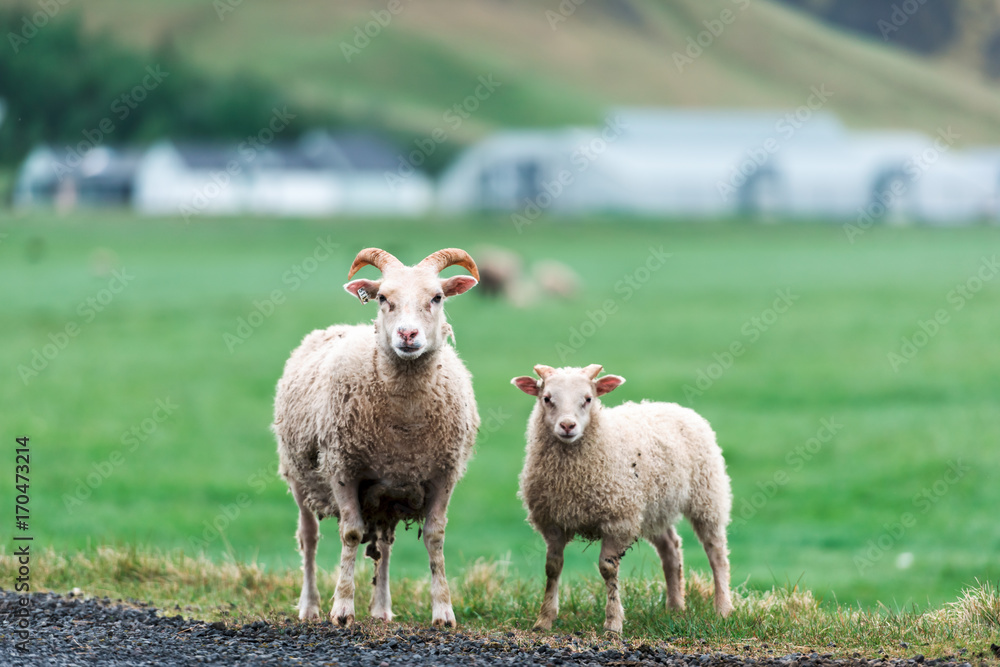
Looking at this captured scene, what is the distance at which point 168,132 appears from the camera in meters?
161

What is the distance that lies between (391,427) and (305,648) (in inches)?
73.1

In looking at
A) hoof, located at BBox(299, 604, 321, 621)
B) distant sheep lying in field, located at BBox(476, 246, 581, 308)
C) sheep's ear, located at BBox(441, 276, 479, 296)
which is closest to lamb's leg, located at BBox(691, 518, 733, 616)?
sheep's ear, located at BBox(441, 276, 479, 296)

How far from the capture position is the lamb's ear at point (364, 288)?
30.0 ft

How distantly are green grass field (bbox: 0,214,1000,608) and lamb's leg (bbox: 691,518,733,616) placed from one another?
93 cm

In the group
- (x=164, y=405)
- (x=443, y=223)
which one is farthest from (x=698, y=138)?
(x=164, y=405)

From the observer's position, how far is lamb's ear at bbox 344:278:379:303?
915cm

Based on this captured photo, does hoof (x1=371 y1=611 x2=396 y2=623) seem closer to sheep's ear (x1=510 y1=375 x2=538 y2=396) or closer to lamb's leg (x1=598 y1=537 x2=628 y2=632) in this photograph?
lamb's leg (x1=598 y1=537 x2=628 y2=632)

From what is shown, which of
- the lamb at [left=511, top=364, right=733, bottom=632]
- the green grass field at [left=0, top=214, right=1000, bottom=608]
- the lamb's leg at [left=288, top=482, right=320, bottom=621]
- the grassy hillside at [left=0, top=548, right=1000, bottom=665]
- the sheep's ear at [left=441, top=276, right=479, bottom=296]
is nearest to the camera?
the grassy hillside at [left=0, top=548, right=1000, bottom=665]

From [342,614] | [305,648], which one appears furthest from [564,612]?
[305,648]

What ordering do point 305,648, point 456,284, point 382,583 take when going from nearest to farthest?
1. point 305,648
2. point 456,284
3. point 382,583

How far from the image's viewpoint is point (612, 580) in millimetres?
9031

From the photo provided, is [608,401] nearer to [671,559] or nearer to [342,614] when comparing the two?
[671,559]

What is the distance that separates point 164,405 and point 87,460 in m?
5.38

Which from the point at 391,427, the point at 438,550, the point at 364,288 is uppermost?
the point at 364,288
